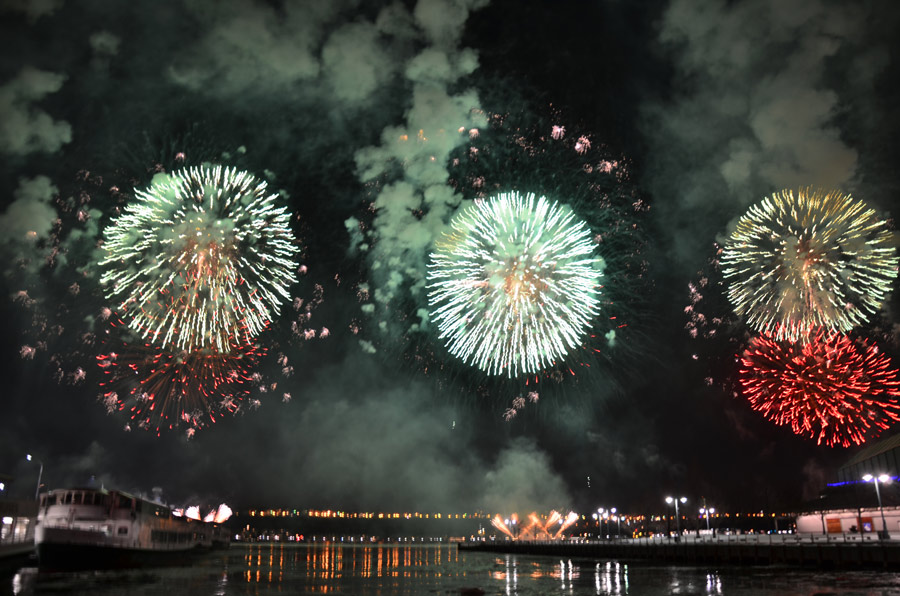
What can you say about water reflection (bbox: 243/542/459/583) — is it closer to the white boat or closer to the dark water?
the dark water

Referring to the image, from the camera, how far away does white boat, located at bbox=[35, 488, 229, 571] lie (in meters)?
70.1

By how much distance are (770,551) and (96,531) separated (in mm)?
68901

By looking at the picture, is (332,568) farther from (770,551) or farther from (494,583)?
(770,551)

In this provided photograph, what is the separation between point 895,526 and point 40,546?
87.0 metres

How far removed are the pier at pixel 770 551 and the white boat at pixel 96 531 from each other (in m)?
61.4

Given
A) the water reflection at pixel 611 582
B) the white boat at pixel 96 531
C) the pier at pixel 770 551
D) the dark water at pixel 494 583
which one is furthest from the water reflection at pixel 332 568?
the pier at pixel 770 551

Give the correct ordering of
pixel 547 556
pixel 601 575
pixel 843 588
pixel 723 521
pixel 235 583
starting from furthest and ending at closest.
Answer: pixel 723 521
pixel 547 556
pixel 601 575
pixel 235 583
pixel 843 588

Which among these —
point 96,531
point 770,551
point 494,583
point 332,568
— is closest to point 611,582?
point 494,583

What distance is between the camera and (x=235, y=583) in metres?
59.5

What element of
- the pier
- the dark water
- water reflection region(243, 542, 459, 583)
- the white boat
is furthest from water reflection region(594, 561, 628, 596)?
the white boat

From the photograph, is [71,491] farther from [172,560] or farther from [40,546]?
[172,560]

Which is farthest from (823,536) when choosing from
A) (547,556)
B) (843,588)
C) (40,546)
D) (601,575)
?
(40,546)

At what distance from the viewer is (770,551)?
6825cm

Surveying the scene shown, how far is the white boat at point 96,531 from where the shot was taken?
70.1 metres
